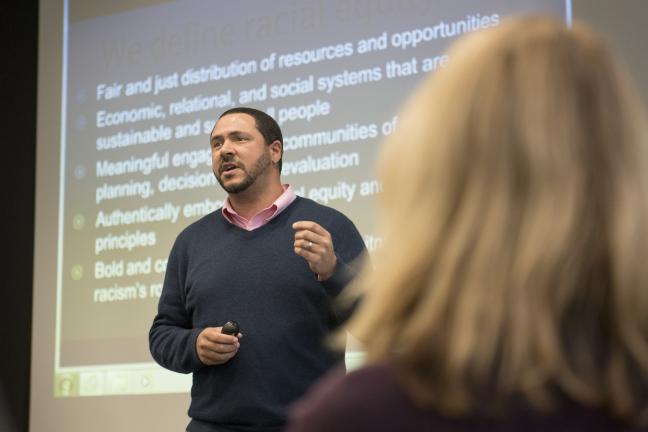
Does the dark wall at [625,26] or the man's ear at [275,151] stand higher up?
the dark wall at [625,26]

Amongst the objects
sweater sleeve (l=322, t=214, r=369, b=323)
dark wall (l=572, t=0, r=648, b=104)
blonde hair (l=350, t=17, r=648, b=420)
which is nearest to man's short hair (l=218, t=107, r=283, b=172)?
sweater sleeve (l=322, t=214, r=369, b=323)

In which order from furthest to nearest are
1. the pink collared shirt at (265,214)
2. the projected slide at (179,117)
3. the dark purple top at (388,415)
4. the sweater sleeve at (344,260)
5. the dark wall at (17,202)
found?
the dark wall at (17,202), the projected slide at (179,117), the pink collared shirt at (265,214), the sweater sleeve at (344,260), the dark purple top at (388,415)

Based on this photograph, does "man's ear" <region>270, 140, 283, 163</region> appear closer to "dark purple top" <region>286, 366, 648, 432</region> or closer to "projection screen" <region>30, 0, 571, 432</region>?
"projection screen" <region>30, 0, 571, 432</region>

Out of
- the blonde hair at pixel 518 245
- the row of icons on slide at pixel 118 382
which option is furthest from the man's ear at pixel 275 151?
the blonde hair at pixel 518 245

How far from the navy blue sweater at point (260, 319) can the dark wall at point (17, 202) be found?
2.19 meters

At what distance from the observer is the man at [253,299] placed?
2.58 meters

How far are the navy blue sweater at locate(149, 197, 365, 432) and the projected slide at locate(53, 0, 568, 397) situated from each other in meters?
0.98

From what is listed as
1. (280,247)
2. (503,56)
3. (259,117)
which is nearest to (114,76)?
(259,117)

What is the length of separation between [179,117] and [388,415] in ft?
11.7

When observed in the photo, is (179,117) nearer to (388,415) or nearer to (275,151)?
(275,151)

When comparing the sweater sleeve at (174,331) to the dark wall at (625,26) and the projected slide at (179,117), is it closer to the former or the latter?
the projected slide at (179,117)

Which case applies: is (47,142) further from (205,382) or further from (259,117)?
(205,382)

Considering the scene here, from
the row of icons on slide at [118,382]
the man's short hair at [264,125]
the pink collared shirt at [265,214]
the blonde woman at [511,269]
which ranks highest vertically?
the man's short hair at [264,125]

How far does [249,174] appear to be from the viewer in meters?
2.88
